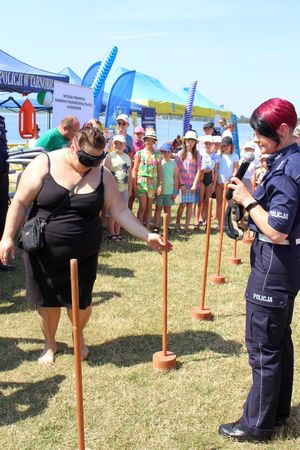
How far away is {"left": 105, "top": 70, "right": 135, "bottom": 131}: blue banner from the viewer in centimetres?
1306

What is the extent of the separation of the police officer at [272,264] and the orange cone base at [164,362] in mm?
957

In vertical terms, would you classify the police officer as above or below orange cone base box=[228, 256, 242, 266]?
above

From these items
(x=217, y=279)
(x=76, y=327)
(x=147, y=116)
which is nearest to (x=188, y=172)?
(x=217, y=279)

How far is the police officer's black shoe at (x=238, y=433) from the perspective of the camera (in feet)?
9.58

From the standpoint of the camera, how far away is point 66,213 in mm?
3512

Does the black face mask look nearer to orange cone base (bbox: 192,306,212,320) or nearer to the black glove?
the black glove

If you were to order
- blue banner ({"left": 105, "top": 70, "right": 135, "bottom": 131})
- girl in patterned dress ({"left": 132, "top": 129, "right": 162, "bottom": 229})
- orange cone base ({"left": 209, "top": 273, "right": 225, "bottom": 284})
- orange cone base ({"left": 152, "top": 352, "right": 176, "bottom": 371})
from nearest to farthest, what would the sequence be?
orange cone base ({"left": 152, "top": 352, "right": 176, "bottom": 371}) → orange cone base ({"left": 209, "top": 273, "right": 225, "bottom": 284}) → girl in patterned dress ({"left": 132, "top": 129, "right": 162, "bottom": 229}) → blue banner ({"left": 105, "top": 70, "right": 135, "bottom": 131})

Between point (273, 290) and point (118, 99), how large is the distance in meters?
11.6

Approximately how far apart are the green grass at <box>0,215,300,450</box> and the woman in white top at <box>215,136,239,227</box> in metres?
3.47

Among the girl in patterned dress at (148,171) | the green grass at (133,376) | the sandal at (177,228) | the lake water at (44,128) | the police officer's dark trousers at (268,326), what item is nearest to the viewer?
the police officer's dark trousers at (268,326)

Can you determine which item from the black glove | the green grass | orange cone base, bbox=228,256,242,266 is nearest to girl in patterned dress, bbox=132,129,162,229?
orange cone base, bbox=228,256,242,266

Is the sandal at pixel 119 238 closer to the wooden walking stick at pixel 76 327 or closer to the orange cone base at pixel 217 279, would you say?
the orange cone base at pixel 217 279

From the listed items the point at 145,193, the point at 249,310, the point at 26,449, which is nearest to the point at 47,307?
the point at 26,449

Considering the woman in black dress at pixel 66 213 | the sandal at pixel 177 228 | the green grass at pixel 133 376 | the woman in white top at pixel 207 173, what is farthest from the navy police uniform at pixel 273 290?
the woman in white top at pixel 207 173
